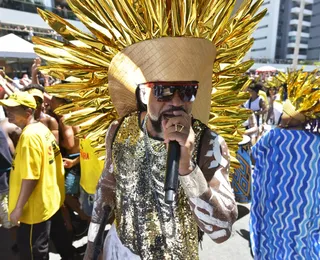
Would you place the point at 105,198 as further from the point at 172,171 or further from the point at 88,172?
the point at 88,172

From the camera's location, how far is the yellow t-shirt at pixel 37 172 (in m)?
2.22

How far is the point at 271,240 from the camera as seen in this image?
96.9 inches

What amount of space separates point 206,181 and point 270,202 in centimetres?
162

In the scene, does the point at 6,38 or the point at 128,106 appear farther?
the point at 6,38

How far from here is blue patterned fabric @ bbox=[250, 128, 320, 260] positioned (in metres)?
2.27

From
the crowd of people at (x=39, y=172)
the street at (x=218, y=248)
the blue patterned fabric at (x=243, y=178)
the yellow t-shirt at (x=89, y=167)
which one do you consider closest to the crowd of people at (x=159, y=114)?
the crowd of people at (x=39, y=172)

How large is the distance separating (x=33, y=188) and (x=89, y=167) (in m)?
0.64

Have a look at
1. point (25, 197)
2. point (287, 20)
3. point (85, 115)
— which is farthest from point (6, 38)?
point (287, 20)

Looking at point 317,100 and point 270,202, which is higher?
point 317,100

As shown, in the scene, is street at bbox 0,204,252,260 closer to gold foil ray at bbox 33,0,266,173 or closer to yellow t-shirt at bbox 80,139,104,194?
→ yellow t-shirt at bbox 80,139,104,194

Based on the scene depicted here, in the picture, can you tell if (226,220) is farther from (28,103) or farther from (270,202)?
(28,103)

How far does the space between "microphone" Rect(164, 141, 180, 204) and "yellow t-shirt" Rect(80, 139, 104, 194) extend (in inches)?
74.5

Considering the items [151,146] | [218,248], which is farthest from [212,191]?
[218,248]

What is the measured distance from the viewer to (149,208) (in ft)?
4.06
